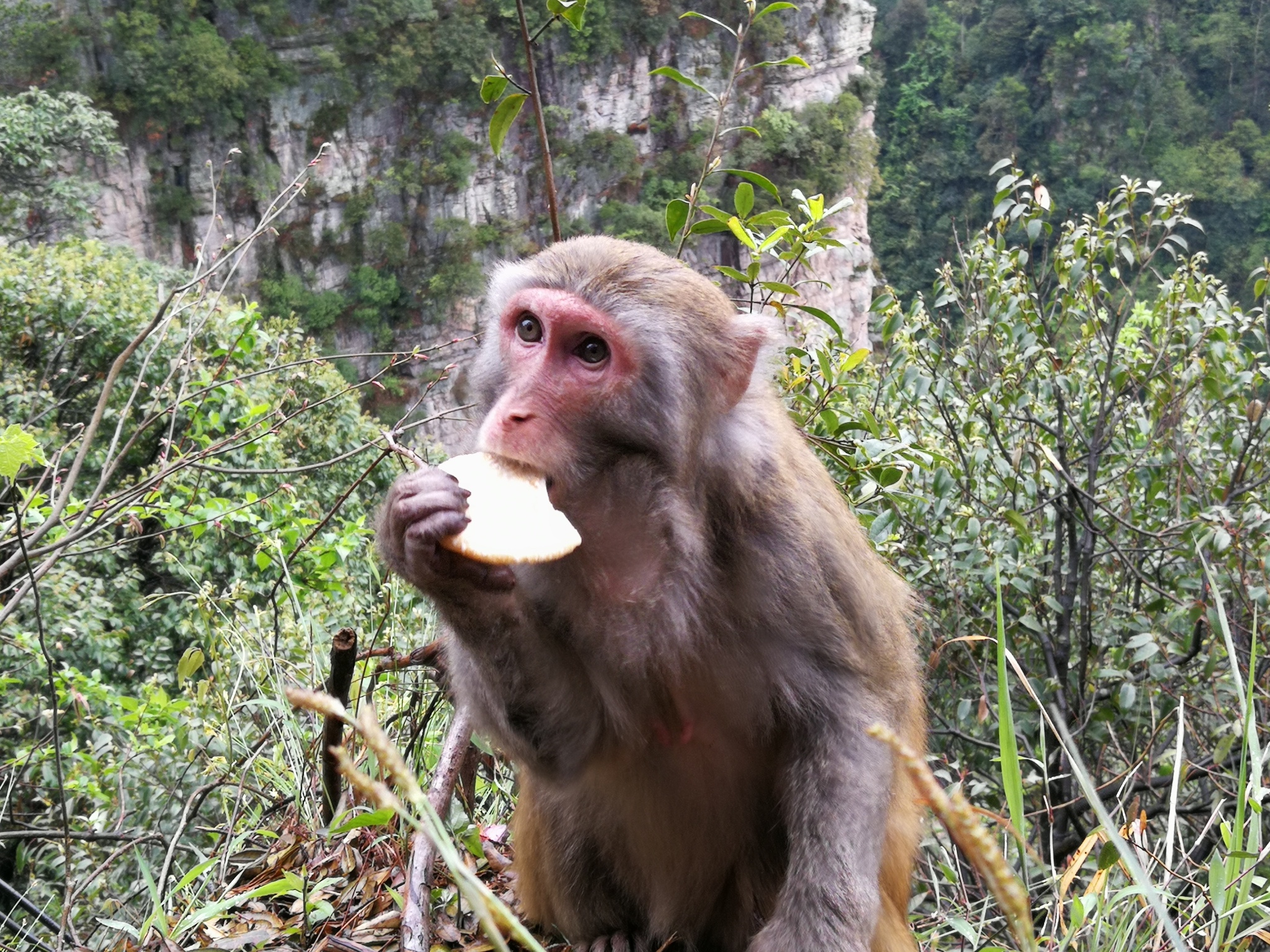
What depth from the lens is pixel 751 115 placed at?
2997cm

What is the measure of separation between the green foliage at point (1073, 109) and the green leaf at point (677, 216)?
34.7 m

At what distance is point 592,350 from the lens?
1.86m

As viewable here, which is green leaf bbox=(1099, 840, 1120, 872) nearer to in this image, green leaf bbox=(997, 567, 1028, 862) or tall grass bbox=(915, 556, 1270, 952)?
tall grass bbox=(915, 556, 1270, 952)

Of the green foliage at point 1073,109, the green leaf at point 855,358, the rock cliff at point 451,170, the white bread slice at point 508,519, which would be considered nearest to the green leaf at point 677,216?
the green leaf at point 855,358

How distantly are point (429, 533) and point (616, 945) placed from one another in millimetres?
1061

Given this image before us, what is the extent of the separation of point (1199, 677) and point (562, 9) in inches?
146

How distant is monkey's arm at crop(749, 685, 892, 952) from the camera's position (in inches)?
72.2

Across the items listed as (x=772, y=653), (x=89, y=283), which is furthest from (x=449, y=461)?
(x=89, y=283)

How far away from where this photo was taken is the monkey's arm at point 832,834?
6.02 ft

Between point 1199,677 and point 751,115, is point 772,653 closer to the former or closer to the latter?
point 1199,677

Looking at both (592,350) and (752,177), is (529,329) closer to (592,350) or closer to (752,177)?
(592,350)

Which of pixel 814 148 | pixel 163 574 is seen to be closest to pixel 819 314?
pixel 163 574

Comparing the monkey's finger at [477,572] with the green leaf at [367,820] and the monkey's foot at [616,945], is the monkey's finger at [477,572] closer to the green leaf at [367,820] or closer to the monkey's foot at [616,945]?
the green leaf at [367,820]


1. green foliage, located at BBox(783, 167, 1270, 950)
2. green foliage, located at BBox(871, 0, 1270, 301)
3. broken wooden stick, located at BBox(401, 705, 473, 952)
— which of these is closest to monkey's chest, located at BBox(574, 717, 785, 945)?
broken wooden stick, located at BBox(401, 705, 473, 952)
